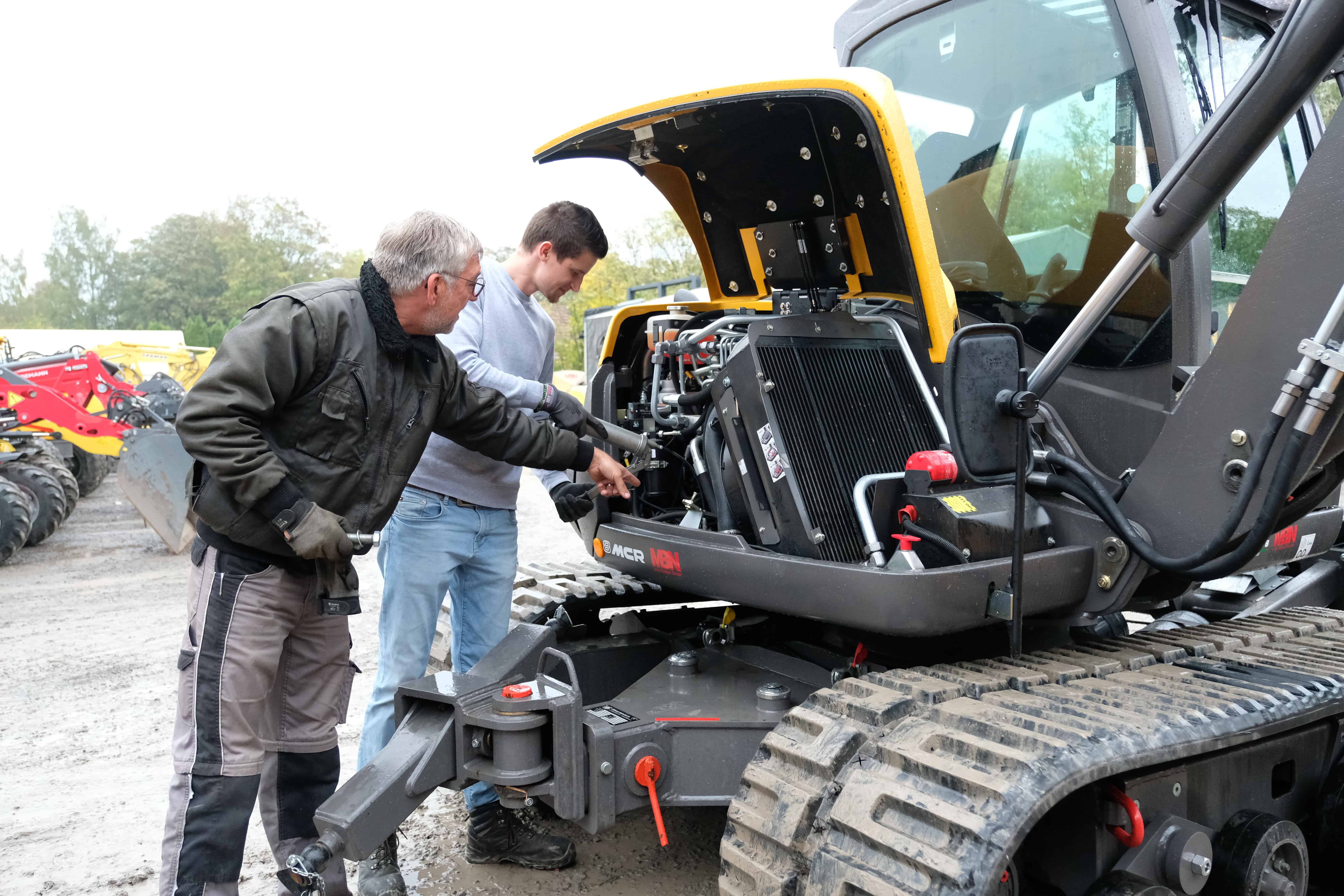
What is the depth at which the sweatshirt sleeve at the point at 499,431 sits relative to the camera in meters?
3.36

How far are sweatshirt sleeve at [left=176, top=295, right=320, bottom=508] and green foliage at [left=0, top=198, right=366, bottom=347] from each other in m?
69.5

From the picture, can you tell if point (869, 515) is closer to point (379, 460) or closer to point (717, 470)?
point (717, 470)

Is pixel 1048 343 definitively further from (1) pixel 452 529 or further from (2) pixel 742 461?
(1) pixel 452 529

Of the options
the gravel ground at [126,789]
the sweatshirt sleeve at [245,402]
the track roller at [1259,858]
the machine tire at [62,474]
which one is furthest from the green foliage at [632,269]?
the track roller at [1259,858]

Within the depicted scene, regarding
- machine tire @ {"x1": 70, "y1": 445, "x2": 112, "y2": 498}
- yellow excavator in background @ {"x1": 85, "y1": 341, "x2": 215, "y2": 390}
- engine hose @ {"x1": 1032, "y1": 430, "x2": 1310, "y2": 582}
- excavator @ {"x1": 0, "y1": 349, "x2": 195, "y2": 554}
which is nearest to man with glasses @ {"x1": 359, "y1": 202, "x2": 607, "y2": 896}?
engine hose @ {"x1": 1032, "y1": 430, "x2": 1310, "y2": 582}

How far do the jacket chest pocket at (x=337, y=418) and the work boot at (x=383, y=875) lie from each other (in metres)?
1.25

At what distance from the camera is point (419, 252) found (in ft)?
10.0

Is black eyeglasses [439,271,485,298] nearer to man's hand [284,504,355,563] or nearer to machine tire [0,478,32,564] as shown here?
man's hand [284,504,355,563]

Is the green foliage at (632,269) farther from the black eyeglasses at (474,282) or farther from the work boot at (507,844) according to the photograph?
the black eyeglasses at (474,282)

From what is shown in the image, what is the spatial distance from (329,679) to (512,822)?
891 millimetres

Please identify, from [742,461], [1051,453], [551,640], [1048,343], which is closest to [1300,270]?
[1051,453]

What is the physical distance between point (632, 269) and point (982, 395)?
145 feet

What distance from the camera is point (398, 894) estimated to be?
3.39 m

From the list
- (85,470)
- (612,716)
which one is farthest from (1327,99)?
(85,470)
